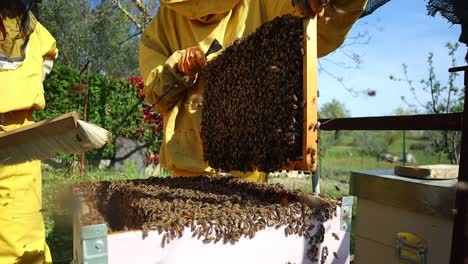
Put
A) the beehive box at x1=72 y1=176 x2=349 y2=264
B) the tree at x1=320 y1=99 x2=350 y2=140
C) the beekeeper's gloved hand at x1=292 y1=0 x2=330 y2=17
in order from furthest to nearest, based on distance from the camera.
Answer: the tree at x1=320 y1=99 x2=350 y2=140 → the beekeeper's gloved hand at x1=292 y1=0 x2=330 y2=17 → the beehive box at x1=72 y1=176 x2=349 y2=264

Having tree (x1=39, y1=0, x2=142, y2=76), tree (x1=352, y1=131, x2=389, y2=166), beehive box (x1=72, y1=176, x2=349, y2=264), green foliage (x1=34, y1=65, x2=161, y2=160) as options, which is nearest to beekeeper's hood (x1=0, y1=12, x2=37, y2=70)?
beehive box (x1=72, y1=176, x2=349, y2=264)

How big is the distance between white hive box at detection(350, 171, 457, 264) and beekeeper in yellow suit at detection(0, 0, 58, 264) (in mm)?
2041

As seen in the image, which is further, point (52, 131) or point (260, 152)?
point (260, 152)

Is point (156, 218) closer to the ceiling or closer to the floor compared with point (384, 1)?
closer to the floor

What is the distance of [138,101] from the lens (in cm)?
854

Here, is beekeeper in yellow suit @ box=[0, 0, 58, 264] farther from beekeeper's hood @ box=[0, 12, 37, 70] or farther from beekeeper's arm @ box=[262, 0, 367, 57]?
beekeeper's arm @ box=[262, 0, 367, 57]

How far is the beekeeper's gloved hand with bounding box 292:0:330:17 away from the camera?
138cm

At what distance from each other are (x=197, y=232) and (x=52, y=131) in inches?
26.4

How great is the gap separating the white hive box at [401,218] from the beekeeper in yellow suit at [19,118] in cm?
204

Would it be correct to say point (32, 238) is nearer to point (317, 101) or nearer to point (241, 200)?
point (241, 200)

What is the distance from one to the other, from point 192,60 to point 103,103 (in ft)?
21.3

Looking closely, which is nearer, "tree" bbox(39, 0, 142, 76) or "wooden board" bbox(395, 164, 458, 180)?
"wooden board" bbox(395, 164, 458, 180)

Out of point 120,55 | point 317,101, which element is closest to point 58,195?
point 317,101

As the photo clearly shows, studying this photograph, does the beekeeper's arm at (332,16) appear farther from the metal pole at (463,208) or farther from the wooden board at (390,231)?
the wooden board at (390,231)
